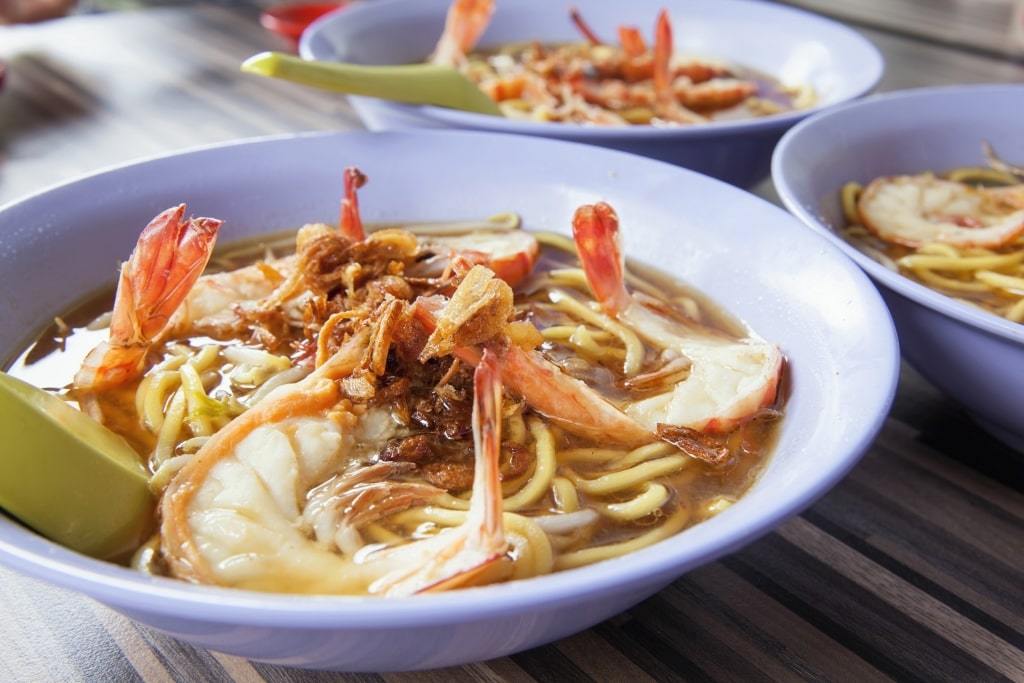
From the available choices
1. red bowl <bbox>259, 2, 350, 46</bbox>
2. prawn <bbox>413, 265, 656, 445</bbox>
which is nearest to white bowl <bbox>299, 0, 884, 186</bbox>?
red bowl <bbox>259, 2, 350, 46</bbox>

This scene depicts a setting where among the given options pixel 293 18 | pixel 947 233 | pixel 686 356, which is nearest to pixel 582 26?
pixel 293 18

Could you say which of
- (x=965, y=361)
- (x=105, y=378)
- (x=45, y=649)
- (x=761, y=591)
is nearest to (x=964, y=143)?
(x=965, y=361)

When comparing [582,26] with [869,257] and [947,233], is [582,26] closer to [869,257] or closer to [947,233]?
[947,233]

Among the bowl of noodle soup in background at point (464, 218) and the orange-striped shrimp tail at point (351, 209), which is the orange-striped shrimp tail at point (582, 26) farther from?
the orange-striped shrimp tail at point (351, 209)

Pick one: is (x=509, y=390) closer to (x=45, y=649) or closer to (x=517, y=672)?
(x=517, y=672)

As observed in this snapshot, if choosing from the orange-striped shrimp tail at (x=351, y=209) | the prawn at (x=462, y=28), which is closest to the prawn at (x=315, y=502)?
the orange-striped shrimp tail at (x=351, y=209)

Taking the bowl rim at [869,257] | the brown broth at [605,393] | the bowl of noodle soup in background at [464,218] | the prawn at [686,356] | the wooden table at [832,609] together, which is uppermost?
the bowl rim at [869,257]
